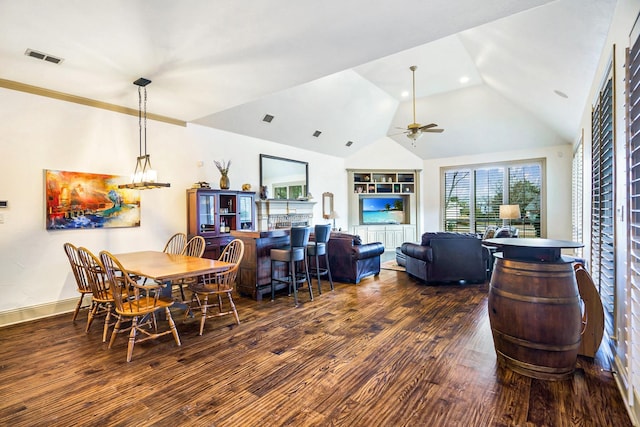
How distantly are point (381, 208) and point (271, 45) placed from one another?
7356 mm

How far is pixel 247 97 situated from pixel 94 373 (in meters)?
3.45

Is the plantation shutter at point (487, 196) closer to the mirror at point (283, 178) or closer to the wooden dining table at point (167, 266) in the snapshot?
the mirror at point (283, 178)

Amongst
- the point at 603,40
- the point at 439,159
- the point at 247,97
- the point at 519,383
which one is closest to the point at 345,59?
the point at 247,97

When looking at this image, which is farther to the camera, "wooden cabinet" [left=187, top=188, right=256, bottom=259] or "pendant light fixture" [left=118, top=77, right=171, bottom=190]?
"wooden cabinet" [left=187, top=188, right=256, bottom=259]

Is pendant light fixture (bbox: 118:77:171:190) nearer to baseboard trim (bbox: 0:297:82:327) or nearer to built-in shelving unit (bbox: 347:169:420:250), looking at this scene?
baseboard trim (bbox: 0:297:82:327)

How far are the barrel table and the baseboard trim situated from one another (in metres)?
5.06

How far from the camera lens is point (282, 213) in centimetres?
718

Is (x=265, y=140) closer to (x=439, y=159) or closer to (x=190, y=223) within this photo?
(x=190, y=223)

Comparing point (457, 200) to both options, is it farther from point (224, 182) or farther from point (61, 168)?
point (61, 168)

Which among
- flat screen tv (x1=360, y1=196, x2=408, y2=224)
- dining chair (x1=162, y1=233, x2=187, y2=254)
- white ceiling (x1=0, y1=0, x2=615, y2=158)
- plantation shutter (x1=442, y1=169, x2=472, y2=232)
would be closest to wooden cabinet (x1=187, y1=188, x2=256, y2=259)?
dining chair (x1=162, y1=233, x2=187, y2=254)

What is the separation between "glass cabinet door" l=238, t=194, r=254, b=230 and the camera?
5.97m

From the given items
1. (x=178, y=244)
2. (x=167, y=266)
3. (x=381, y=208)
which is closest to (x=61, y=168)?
(x=178, y=244)

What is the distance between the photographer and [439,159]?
9.32m

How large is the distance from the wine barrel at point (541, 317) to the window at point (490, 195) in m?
6.71
